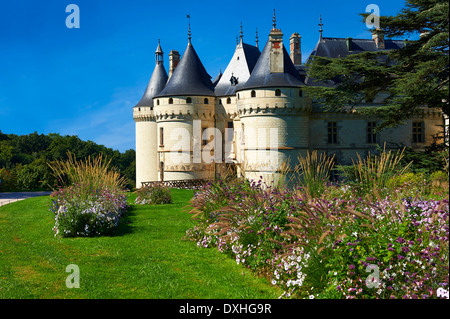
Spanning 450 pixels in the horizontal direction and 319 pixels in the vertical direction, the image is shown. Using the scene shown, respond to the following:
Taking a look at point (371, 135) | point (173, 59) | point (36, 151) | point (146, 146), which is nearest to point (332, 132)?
point (371, 135)

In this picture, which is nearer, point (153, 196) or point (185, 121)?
point (153, 196)

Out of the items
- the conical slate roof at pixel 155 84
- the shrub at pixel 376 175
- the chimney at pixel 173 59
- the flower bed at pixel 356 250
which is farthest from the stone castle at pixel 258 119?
the flower bed at pixel 356 250

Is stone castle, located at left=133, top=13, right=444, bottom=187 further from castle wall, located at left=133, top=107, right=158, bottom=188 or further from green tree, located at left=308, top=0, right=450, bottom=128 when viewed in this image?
green tree, located at left=308, top=0, right=450, bottom=128

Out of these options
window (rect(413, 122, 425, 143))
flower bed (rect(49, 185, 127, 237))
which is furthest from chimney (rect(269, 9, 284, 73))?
flower bed (rect(49, 185, 127, 237))

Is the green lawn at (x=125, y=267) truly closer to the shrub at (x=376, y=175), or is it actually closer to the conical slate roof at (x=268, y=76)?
the shrub at (x=376, y=175)

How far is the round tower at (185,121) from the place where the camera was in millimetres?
26297

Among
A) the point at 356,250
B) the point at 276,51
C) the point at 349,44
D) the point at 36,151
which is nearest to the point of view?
the point at 356,250

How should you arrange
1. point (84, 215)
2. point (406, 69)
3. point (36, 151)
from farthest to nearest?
point (36, 151) < point (406, 69) < point (84, 215)

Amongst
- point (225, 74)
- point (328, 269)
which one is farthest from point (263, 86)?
point (328, 269)

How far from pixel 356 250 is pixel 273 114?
1806 cm

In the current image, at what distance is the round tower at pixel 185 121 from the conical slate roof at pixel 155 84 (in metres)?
4.29

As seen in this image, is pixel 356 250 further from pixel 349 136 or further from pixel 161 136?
pixel 161 136

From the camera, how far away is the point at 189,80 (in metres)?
26.7
